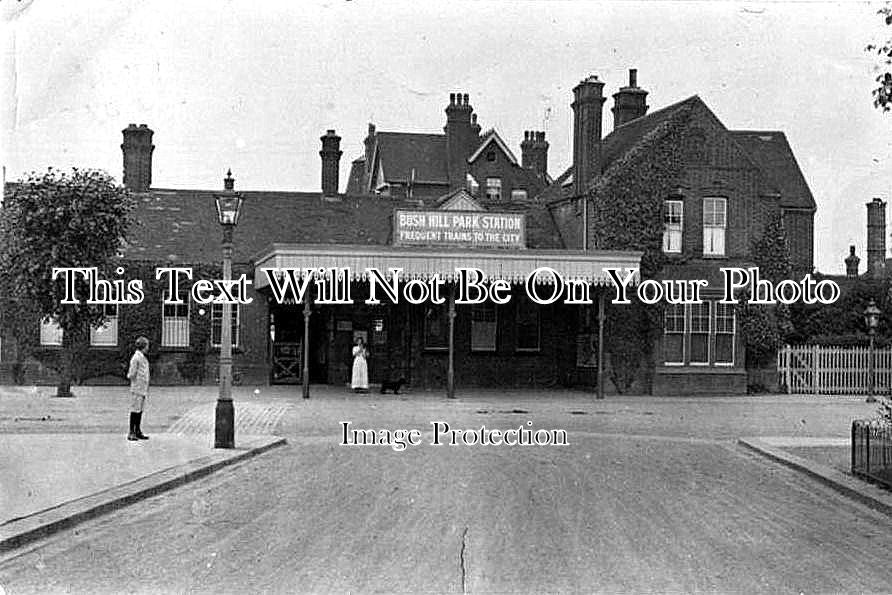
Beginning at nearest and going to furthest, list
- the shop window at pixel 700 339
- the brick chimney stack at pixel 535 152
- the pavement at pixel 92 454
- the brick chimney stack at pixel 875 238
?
the pavement at pixel 92 454
the shop window at pixel 700 339
the brick chimney stack at pixel 875 238
the brick chimney stack at pixel 535 152

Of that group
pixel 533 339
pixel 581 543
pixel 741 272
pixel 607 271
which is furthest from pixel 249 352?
pixel 581 543

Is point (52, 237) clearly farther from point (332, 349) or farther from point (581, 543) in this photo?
point (581, 543)

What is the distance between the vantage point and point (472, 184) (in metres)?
56.8

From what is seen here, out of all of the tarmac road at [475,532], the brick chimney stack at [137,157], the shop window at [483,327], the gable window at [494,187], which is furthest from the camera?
the gable window at [494,187]

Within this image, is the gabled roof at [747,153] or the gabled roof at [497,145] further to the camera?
the gabled roof at [497,145]

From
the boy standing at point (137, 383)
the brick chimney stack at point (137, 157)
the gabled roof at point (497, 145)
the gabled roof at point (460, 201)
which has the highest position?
the gabled roof at point (497, 145)

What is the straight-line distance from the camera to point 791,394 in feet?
107

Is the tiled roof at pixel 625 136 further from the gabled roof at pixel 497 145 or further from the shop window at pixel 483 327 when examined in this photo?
the gabled roof at pixel 497 145

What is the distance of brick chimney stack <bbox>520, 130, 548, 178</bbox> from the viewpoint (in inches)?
2474

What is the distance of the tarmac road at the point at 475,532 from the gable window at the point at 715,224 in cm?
1579

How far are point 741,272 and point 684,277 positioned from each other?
186 centimetres

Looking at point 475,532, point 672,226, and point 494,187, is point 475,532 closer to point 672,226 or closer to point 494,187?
point 672,226

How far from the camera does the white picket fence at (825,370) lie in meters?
33.0

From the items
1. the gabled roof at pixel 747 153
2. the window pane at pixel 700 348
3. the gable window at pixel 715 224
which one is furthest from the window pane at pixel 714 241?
the window pane at pixel 700 348
